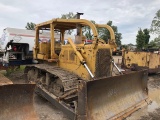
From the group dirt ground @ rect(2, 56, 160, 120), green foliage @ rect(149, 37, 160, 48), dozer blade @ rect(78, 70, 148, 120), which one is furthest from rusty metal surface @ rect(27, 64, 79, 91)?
green foliage @ rect(149, 37, 160, 48)

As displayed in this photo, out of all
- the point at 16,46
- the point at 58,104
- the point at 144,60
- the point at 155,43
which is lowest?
the point at 58,104

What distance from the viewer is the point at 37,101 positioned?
5.88 m

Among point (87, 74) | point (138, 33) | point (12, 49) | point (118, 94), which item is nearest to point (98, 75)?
point (87, 74)

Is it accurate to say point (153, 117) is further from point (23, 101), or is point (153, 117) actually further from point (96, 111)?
point (23, 101)

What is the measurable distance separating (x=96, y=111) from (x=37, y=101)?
2.37 meters

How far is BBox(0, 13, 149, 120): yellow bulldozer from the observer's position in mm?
3500

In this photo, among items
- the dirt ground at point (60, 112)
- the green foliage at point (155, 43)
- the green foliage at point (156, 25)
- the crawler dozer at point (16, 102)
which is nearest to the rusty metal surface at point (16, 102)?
the crawler dozer at point (16, 102)

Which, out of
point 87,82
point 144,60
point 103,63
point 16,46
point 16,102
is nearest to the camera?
point 16,102

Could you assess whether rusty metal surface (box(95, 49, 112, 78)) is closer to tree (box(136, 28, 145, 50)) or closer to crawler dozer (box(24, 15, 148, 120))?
crawler dozer (box(24, 15, 148, 120))

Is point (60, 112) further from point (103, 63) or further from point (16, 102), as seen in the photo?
point (16, 102)

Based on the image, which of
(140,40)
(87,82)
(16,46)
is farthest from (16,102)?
(140,40)

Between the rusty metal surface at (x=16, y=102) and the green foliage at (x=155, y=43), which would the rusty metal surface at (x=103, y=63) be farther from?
the green foliage at (x=155, y=43)

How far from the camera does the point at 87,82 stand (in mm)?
3775

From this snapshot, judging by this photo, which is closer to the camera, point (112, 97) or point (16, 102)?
point (16, 102)
